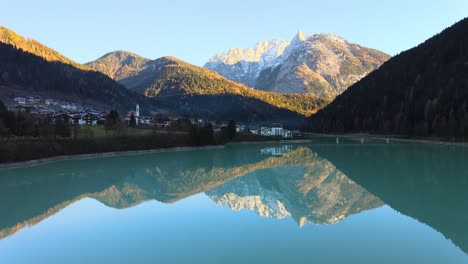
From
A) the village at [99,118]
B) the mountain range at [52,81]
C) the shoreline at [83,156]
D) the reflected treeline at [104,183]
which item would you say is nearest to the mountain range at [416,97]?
the village at [99,118]

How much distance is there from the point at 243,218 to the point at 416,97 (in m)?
102

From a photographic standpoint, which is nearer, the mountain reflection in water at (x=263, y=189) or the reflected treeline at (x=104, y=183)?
the mountain reflection in water at (x=263, y=189)

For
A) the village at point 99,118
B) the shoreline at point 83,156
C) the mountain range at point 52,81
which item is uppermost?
the mountain range at point 52,81

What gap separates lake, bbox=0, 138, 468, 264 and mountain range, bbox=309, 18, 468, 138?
58376 mm

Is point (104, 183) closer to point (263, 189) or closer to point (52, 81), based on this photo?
point (263, 189)

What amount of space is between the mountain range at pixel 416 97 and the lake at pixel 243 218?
58376 millimetres

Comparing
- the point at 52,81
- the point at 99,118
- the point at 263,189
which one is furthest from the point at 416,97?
the point at 52,81

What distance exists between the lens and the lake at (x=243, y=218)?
1277 centimetres

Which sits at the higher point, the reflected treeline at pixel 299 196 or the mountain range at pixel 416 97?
the mountain range at pixel 416 97

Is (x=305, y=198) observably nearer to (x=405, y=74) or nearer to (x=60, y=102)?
(x=405, y=74)

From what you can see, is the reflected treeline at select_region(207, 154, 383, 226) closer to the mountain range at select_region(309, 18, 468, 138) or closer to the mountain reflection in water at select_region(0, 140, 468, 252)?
the mountain reflection in water at select_region(0, 140, 468, 252)

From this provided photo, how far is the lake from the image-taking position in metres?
12.8

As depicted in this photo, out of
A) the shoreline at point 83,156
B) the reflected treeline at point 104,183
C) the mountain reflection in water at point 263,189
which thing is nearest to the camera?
the mountain reflection in water at point 263,189

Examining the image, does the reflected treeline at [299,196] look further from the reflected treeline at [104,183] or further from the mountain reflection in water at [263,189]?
the reflected treeline at [104,183]
